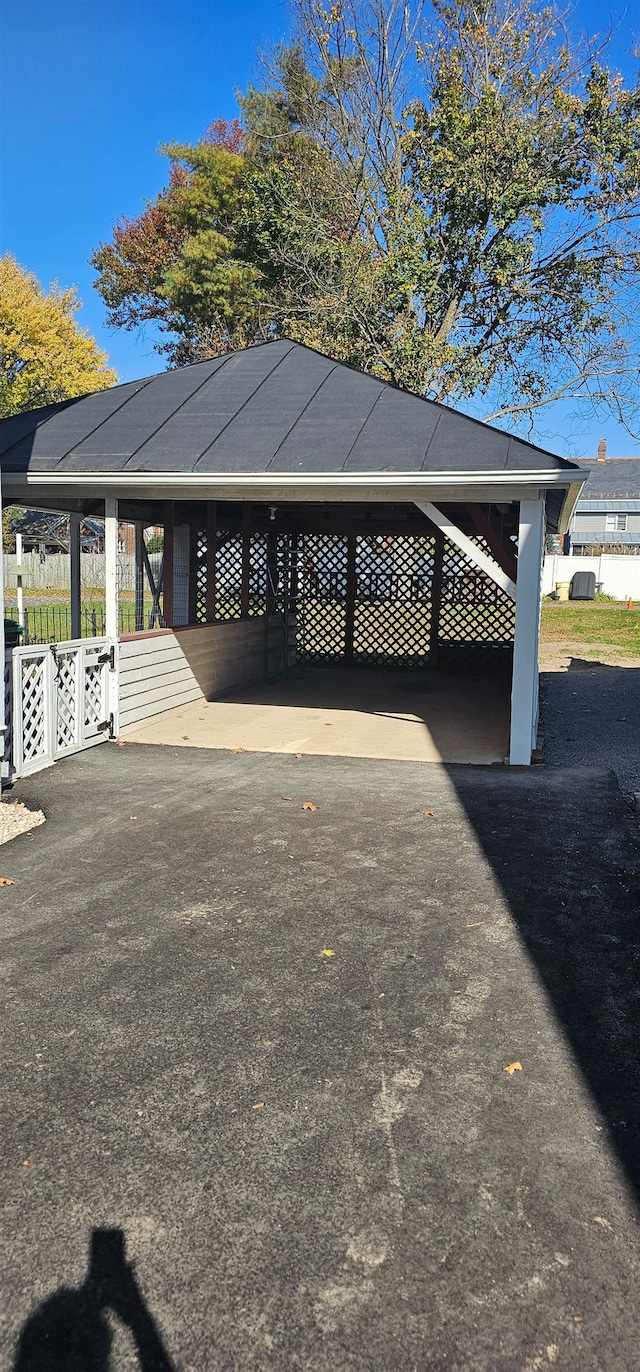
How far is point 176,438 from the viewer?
26.6 feet

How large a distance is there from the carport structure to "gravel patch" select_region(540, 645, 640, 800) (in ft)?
2.40

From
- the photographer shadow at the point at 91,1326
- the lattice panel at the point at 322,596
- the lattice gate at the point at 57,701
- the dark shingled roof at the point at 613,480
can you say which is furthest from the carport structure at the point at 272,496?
the dark shingled roof at the point at 613,480

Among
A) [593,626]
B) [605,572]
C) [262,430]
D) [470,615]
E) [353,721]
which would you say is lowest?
[353,721]

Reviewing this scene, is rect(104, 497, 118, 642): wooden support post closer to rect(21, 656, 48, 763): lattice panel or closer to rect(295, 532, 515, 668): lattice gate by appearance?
rect(21, 656, 48, 763): lattice panel

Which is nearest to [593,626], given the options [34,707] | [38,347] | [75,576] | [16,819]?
[75,576]

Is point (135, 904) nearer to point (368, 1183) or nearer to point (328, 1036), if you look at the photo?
point (328, 1036)

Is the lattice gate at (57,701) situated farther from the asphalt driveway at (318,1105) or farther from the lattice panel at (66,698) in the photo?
the asphalt driveway at (318,1105)

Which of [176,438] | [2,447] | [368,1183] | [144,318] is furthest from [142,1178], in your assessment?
[144,318]

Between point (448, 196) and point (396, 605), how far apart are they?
8927 mm

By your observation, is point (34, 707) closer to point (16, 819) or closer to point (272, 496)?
point (16, 819)

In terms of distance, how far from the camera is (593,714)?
10289 millimetres

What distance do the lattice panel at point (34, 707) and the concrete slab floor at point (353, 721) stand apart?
1.33 metres

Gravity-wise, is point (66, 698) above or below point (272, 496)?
below

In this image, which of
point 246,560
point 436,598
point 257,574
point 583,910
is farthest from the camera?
point 436,598
